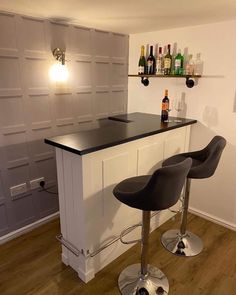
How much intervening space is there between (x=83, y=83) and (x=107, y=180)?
1.26m

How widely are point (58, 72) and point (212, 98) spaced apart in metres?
1.53

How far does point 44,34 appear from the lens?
219 cm

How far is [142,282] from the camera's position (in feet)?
5.88

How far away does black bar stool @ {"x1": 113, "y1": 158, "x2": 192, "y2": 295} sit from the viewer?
1434mm

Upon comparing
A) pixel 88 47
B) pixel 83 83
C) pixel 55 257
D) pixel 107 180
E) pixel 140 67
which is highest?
pixel 88 47

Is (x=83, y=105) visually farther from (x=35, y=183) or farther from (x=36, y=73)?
(x=35, y=183)

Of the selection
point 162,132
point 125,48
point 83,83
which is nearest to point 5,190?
point 83,83

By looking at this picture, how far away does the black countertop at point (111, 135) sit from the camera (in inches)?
63.2

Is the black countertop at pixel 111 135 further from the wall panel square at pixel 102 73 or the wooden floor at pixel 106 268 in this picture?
the wooden floor at pixel 106 268

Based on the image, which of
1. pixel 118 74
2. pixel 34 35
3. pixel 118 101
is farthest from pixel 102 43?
pixel 34 35

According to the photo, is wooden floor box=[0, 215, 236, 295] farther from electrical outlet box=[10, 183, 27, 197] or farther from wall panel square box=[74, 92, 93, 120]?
wall panel square box=[74, 92, 93, 120]

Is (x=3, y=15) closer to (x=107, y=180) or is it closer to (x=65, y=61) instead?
(x=65, y=61)

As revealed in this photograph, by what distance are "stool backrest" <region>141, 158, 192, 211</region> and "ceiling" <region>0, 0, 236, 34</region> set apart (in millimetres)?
1163

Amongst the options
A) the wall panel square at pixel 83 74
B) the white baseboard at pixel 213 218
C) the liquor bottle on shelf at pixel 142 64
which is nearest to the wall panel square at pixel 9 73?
the wall panel square at pixel 83 74
